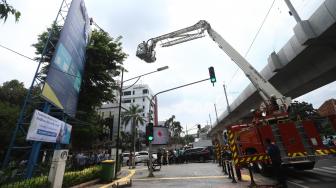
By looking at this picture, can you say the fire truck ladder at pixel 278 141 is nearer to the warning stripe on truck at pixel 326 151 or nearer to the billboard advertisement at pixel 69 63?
the warning stripe on truck at pixel 326 151

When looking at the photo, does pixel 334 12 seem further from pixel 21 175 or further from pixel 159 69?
pixel 21 175

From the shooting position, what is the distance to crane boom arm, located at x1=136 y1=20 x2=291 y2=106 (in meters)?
12.3

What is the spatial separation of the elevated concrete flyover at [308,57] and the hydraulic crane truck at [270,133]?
2123mm

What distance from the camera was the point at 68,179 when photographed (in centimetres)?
1005

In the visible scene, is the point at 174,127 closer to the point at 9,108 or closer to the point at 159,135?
the point at 159,135

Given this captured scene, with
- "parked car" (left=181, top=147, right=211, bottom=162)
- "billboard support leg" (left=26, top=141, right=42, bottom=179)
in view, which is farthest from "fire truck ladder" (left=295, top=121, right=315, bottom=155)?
"parked car" (left=181, top=147, right=211, bottom=162)

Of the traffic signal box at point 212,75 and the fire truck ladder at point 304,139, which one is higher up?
the traffic signal box at point 212,75

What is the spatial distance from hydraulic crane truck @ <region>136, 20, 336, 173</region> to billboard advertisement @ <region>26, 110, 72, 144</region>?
8.24m

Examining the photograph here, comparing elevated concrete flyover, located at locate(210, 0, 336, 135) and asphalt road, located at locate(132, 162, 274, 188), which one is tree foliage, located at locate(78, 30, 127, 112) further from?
elevated concrete flyover, located at locate(210, 0, 336, 135)

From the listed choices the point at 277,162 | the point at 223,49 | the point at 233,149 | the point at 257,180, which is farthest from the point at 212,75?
the point at 277,162

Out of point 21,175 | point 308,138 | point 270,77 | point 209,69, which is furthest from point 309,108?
point 21,175

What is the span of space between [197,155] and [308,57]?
1818cm

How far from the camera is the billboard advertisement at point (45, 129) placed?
8581 millimetres

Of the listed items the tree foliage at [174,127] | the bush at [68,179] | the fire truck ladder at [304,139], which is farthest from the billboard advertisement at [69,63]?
the tree foliage at [174,127]
